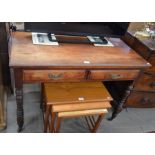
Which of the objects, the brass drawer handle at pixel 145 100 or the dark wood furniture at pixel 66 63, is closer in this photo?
Result: the dark wood furniture at pixel 66 63

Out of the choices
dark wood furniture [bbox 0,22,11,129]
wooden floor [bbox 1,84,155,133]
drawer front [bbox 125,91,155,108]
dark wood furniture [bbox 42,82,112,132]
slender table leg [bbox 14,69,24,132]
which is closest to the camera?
slender table leg [bbox 14,69,24,132]

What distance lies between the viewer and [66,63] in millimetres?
1061

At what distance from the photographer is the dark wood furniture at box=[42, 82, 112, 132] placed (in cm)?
114

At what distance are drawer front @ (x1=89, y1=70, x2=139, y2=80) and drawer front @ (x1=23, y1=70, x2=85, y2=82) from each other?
3.3 inches

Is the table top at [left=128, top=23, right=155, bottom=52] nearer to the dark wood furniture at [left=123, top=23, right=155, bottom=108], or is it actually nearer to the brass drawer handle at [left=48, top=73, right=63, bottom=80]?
the dark wood furniture at [left=123, top=23, right=155, bottom=108]

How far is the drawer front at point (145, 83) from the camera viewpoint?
59.4 inches

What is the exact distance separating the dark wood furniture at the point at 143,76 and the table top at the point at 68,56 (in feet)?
0.44

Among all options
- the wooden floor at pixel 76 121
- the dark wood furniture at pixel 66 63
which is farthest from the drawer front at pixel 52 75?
the wooden floor at pixel 76 121

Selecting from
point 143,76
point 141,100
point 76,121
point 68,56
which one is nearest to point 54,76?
point 68,56

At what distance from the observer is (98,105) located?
3.99ft

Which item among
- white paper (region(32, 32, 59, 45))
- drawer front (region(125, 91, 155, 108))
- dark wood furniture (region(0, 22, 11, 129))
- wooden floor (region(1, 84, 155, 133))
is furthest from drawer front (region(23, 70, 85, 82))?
drawer front (region(125, 91, 155, 108))

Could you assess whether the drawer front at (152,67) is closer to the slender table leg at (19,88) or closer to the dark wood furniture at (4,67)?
the slender table leg at (19,88)

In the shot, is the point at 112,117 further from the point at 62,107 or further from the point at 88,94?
the point at 62,107

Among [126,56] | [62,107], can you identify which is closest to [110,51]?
[126,56]
